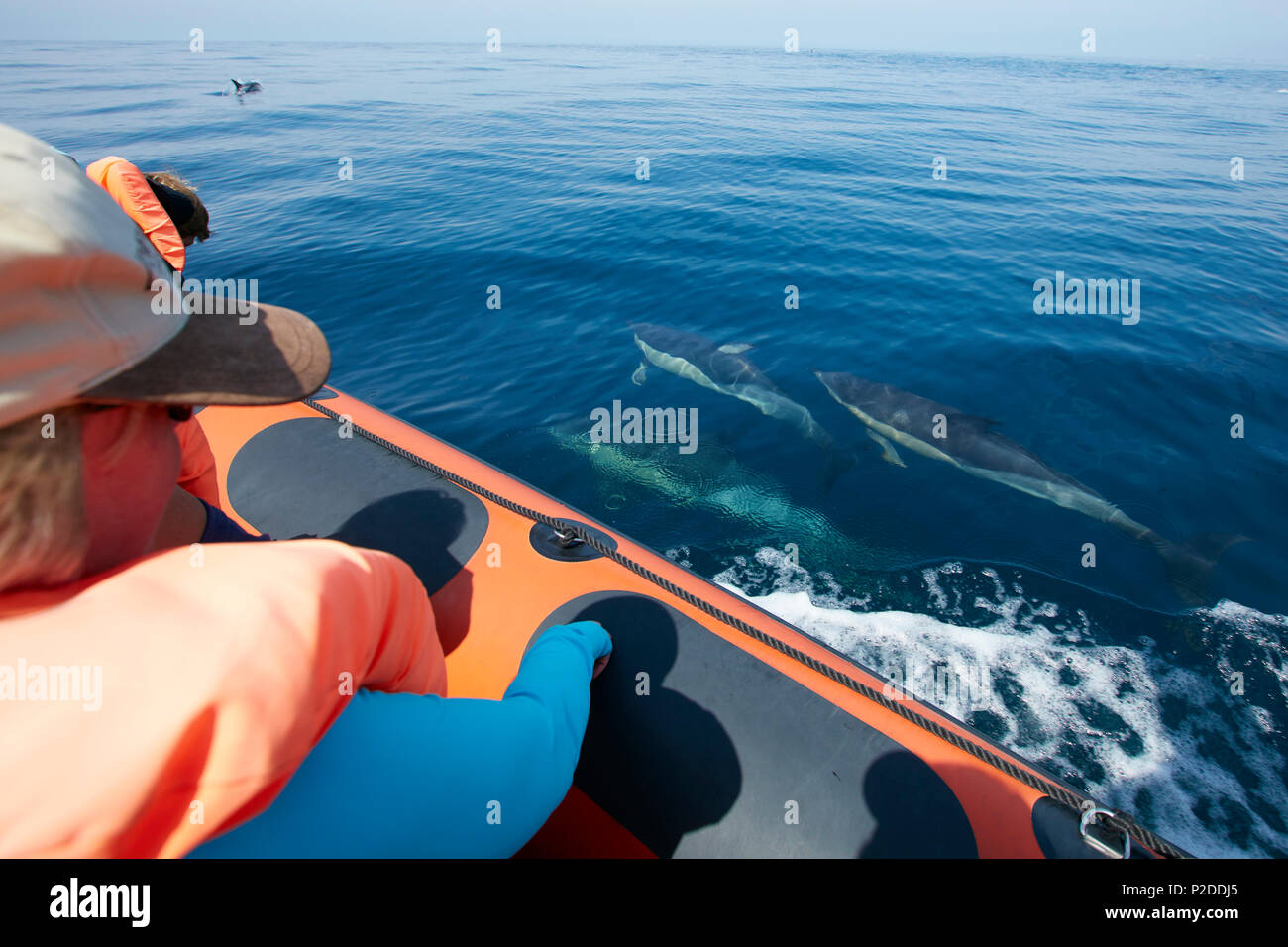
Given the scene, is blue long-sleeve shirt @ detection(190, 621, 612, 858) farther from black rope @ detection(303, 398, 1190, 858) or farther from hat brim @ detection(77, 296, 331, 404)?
black rope @ detection(303, 398, 1190, 858)

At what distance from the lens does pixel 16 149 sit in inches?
38.0

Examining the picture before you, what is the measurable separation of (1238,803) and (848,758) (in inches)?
129

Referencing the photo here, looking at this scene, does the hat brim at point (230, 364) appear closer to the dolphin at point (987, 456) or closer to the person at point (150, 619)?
the person at point (150, 619)

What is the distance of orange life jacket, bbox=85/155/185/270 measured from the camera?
355cm

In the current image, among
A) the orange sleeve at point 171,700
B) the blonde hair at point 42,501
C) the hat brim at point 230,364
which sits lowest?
the orange sleeve at point 171,700

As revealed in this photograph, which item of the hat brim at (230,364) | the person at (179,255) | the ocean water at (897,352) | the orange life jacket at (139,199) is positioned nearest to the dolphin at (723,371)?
the ocean water at (897,352)

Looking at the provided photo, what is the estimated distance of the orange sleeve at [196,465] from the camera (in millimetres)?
2653

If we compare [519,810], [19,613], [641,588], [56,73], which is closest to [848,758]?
[641,588]

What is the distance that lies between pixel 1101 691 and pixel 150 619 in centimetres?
561

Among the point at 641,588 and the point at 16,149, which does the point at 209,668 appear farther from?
the point at 641,588

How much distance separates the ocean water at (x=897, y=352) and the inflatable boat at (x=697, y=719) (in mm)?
2223

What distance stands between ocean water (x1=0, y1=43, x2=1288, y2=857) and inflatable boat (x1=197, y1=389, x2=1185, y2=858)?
2.22 m

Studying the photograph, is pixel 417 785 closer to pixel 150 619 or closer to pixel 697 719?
pixel 150 619

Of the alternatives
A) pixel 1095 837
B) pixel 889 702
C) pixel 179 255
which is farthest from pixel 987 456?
pixel 179 255
